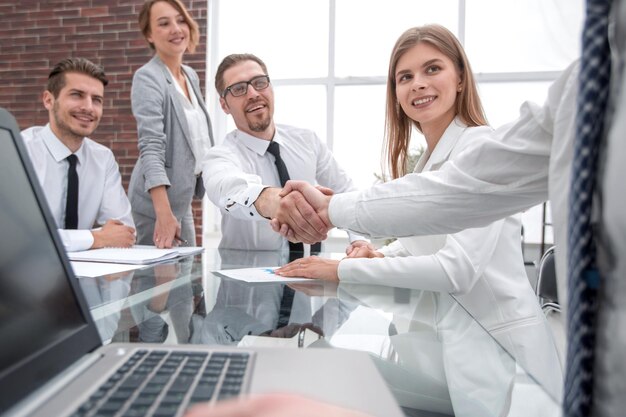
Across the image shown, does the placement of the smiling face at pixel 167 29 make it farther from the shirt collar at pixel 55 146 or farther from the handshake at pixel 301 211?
the handshake at pixel 301 211

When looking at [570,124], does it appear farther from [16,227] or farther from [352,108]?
[352,108]

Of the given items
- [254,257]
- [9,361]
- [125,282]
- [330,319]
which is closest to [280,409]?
[9,361]

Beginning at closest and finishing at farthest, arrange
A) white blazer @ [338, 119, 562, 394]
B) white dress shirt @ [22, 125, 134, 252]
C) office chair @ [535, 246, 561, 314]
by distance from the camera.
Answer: white blazer @ [338, 119, 562, 394] → office chair @ [535, 246, 561, 314] → white dress shirt @ [22, 125, 134, 252]

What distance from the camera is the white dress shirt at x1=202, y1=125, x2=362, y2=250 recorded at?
5.49 feet

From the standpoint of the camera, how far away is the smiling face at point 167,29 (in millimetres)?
2162

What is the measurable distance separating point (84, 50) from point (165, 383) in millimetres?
4280

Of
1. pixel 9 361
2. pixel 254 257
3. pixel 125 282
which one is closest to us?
pixel 9 361

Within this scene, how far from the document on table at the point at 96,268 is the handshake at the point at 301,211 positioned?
0.40 meters

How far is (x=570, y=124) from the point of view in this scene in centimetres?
51

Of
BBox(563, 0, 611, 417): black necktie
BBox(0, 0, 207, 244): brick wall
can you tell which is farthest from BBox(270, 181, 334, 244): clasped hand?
BBox(0, 0, 207, 244): brick wall

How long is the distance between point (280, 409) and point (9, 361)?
0.24 metres

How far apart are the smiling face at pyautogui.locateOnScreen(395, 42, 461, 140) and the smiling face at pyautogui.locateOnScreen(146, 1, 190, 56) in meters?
1.19

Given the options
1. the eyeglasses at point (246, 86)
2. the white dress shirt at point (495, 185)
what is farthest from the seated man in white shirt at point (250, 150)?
the white dress shirt at point (495, 185)

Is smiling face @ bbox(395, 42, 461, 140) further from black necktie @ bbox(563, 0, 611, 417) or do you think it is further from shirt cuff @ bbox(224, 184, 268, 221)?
black necktie @ bbox(563, 0, 611, 417)
